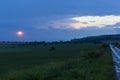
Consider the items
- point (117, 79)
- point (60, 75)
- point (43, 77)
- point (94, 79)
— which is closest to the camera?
point (117, 79)

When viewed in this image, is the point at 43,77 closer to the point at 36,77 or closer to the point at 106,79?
the point at 36,77

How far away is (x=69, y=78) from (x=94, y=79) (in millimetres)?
3094

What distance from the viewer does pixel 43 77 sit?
2506 cm

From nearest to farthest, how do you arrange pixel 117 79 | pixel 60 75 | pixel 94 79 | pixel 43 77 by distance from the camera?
pixel 117 79, pixel 94 79, pixel 43 77, pixel 60 75

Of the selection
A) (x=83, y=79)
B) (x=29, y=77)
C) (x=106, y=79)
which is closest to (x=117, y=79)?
(x=106, y=79)

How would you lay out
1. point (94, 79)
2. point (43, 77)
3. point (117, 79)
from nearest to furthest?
point (117, 79) → point (94, 79) → point (43, 77)

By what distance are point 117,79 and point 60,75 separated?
7.86 metres

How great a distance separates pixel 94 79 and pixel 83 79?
151 centimetres

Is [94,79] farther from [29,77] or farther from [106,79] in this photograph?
[29,77]

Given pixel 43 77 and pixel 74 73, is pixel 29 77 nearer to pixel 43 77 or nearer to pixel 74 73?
pixel 43 77

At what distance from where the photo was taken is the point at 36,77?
82.3 feet

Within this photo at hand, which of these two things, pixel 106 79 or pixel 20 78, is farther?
pixel 20 78

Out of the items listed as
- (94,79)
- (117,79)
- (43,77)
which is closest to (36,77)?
(43,77)

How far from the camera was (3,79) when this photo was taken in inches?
1027
